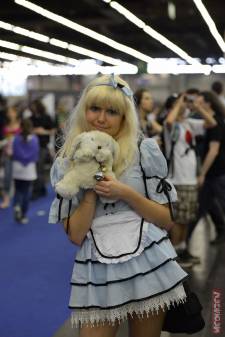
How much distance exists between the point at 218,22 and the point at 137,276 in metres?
13.4

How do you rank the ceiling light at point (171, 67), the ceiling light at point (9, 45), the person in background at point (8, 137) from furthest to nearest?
the ceiling light at point (171, 67)
the ceiling light at point (9, 45)
the person in background at point (8, 137)

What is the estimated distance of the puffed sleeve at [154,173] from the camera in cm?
178

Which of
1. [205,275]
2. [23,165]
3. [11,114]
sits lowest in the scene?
[205,275]

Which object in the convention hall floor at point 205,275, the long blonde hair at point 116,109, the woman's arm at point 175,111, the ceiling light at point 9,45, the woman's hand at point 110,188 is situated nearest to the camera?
the woman's hand at point 110,188

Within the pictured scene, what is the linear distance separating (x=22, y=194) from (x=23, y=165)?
1.16 feet

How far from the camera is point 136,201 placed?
5.61 ft

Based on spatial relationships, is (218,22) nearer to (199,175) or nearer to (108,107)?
(199,175)

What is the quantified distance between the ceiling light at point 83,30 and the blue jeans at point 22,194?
11.6 feet

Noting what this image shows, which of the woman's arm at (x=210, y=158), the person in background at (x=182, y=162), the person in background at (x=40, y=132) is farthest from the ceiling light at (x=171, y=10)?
the person in background at (x=182, y=162)

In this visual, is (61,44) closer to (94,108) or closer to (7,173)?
(7,173)

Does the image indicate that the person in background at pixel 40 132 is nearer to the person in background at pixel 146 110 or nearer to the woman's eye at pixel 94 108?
the person in background at pixel 146 110

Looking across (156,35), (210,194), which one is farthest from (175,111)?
(156,35)

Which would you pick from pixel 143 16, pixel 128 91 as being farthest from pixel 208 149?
pixel 143 16

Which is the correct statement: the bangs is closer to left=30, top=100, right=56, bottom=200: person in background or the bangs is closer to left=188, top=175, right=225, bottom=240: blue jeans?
left=188, top=175, right=225, bottom=240: blue jeans
